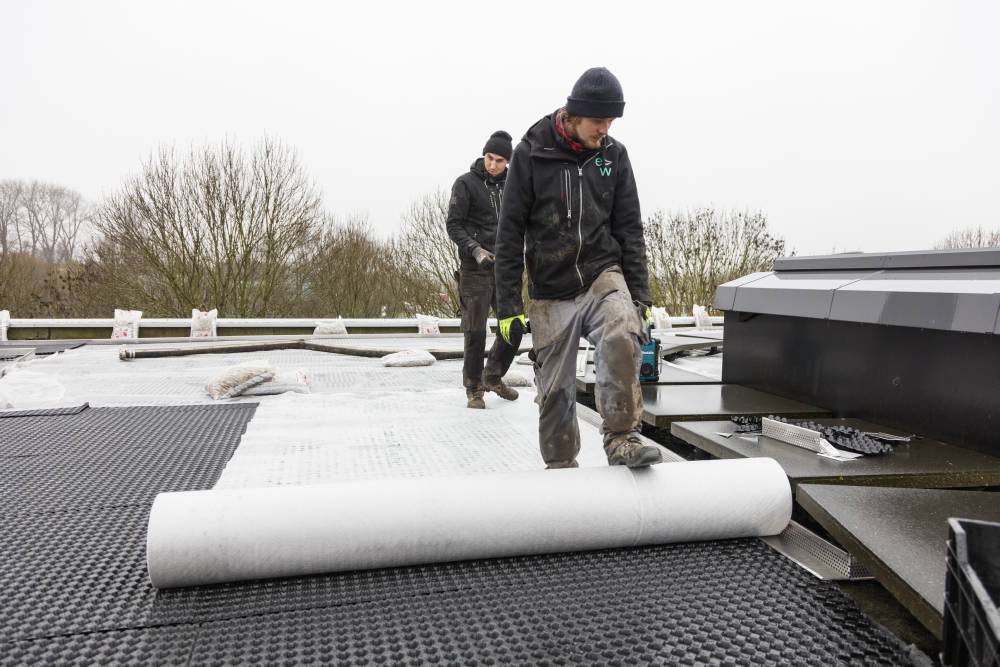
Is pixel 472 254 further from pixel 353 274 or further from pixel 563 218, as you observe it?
pixel 353 274

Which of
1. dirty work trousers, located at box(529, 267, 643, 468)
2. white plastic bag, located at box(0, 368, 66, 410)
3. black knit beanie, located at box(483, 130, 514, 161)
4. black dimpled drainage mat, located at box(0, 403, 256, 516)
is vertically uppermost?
black knit beanie, located at box(483, 130, 514, 161)

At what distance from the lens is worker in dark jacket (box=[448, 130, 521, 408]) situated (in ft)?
12.7

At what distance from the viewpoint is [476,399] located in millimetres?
3918

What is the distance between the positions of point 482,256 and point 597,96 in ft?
5.58

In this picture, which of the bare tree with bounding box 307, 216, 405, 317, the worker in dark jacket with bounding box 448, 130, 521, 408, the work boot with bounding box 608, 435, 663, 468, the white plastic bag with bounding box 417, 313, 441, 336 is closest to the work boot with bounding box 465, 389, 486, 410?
the worker in dark jacket with bounding box 448, 130, 521, 408

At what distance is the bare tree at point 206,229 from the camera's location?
1320 cm

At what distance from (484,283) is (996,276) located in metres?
2.48

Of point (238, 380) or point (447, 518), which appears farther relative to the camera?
point (238, 380)

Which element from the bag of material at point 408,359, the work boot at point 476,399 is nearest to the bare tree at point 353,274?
the bag of material at point 408,359

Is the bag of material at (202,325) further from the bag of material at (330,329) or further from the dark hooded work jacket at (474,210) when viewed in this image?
the dark hooded work jacket at (474,210)

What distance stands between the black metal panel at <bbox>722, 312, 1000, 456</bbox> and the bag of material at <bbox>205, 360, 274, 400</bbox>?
124 inches

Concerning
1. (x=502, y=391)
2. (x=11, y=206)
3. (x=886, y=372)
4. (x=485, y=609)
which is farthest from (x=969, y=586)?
(x=11, y=206)

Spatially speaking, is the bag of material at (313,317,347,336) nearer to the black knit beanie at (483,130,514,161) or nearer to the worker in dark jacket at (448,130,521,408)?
the worker in dark jacket at (448,130,521,408)

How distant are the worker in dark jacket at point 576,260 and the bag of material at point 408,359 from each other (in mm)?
3678
